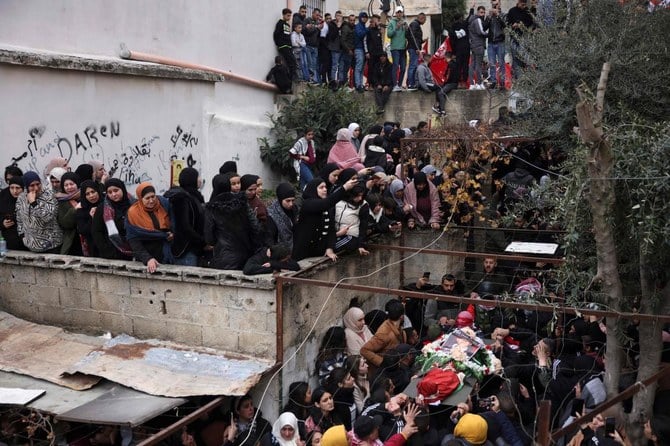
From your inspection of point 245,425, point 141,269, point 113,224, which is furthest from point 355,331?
point 113,224

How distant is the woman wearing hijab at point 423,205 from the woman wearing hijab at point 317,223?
2618 mm

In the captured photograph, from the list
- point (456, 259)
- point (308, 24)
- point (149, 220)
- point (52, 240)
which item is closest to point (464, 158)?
point (456, 259)

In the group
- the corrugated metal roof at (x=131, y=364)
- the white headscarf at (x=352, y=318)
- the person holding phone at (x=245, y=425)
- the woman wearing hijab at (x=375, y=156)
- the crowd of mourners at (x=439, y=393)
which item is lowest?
the person holding phone at (x=245, y=425)

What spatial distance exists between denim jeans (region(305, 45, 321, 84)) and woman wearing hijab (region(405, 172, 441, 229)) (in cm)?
A: 638

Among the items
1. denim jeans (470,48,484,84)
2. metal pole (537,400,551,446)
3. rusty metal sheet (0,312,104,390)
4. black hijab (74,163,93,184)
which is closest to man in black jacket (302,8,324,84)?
denim jeans (470,48,484,84)

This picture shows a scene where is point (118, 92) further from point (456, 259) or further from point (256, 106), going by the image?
point (456, 259)

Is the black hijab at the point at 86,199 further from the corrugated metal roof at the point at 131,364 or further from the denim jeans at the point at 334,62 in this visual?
the denim jeans at the point at 334,62

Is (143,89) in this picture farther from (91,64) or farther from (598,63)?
(598,63)

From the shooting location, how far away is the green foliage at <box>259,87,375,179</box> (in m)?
14.4

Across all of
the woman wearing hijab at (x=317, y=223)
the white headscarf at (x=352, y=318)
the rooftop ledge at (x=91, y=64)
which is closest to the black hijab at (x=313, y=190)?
the woman wearing hijab at (x=317, y=223)

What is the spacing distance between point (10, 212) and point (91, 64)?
3.14m

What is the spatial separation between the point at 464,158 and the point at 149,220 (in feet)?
16.6

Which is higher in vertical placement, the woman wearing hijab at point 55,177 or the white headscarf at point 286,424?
the woman wearing hijab at point 55,177

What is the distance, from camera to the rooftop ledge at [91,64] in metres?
9.21
